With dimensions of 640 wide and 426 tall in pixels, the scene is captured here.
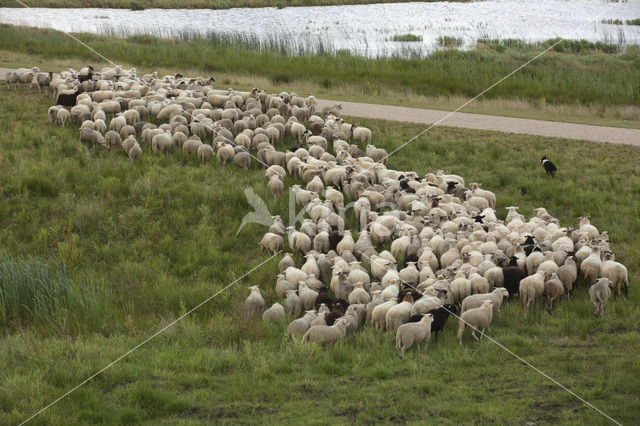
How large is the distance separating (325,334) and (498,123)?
14239 millimetres

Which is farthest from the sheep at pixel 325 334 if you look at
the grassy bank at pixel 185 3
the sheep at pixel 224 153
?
the grassy bank at pixel 185 3

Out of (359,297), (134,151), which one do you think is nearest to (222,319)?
(359,297)

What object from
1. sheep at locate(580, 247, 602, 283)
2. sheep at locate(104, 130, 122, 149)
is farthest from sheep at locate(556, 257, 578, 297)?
sheep at locate(104, 130, 122, 149)

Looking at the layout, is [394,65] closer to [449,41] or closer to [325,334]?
[449,41]

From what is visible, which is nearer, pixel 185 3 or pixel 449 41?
pixel 449 41

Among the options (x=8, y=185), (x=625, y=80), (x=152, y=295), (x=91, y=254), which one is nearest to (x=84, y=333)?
(x=152, y=295)

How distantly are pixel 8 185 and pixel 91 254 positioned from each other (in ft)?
11.8

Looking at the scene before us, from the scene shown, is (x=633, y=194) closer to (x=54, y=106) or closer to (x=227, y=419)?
(x=227, y=419)

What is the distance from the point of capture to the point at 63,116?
20.0 meters

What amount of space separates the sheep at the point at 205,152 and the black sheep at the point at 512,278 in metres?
9.10

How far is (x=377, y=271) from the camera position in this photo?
1248cm

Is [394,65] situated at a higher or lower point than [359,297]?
higher

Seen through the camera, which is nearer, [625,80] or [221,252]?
[221,252]

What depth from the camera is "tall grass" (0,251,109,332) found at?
11570 mm
